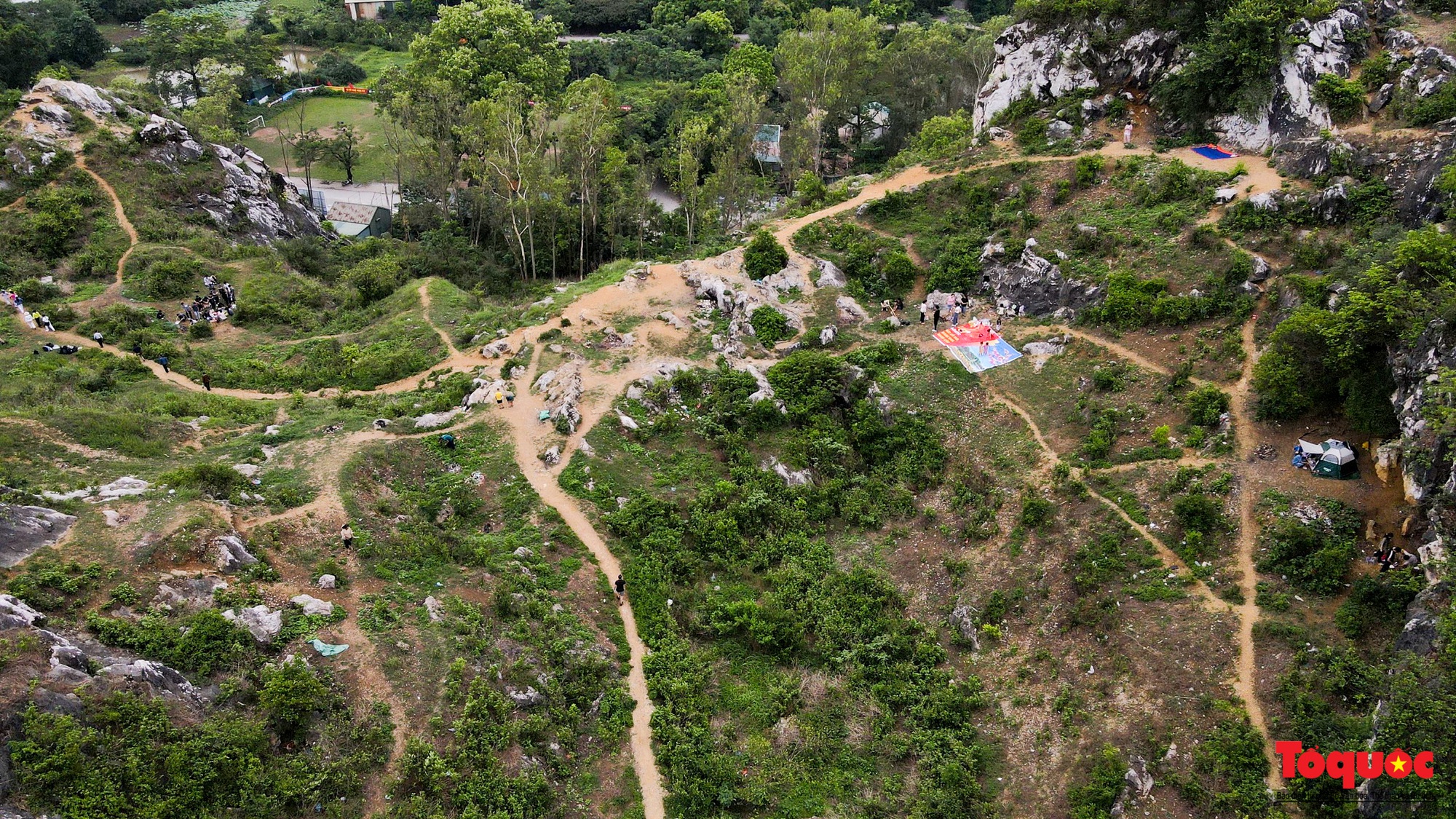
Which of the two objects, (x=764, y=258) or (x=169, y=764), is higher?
(x=764, y=258)

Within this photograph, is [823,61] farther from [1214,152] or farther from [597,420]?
[597,420]

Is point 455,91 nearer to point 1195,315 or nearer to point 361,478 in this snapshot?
point 361,478

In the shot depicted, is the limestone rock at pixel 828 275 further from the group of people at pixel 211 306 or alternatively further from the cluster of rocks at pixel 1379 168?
the group of people at pixel 211 306

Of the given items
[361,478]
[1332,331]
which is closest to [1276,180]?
[1332,331]

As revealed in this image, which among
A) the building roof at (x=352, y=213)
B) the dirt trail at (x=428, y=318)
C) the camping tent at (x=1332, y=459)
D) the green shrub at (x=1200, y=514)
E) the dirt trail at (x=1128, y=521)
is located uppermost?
the camping tent at (x=1332, y=459)

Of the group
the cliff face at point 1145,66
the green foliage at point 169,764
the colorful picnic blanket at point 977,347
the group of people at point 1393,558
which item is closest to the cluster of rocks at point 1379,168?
the cliff face at point 1145,66

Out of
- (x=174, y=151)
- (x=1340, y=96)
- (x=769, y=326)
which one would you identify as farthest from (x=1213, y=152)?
(x=174, y=151)
